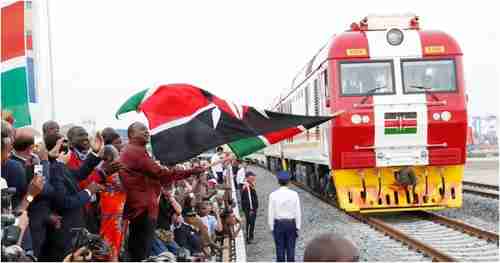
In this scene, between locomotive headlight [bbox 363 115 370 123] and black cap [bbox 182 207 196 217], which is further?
locomotive headlight [bbox 363 115 370 123]

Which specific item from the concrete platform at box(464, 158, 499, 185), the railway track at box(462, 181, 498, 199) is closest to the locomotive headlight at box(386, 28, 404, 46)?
the railway track at box(462, 181, 498, 199)

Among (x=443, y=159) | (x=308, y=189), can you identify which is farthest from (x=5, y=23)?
(x=308, y=189)

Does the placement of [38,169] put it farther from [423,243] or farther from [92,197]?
[423,243]

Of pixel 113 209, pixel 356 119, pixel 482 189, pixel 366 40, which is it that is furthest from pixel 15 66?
pixel 482 189

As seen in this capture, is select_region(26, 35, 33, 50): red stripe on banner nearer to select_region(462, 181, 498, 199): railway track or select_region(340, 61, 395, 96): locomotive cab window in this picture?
select_region(340, 61, 395, 96): locomotive cab window

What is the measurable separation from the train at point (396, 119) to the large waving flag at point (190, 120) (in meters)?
5.93

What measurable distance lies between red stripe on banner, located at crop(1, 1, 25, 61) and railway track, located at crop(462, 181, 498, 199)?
12.2 m

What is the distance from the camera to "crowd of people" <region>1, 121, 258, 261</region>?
5.33 meters

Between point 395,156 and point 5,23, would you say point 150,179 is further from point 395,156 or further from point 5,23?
point 395,156

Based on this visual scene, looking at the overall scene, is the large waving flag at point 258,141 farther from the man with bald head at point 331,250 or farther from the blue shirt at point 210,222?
the man with bald head at point 331,250

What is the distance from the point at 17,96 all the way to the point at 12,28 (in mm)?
1086

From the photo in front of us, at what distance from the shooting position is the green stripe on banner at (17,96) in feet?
30.1

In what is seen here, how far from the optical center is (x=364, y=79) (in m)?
13.4

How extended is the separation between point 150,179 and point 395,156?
24.1 ft
